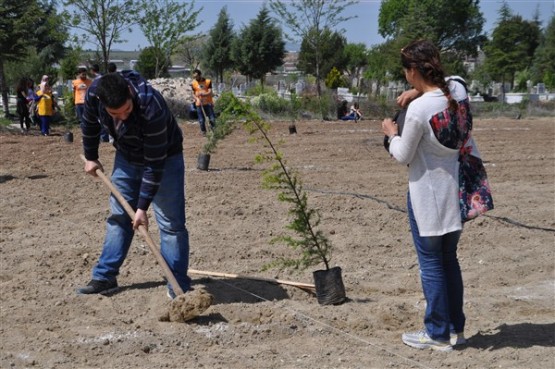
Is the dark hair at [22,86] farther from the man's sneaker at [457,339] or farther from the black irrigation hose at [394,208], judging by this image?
the man's sneaker at [457,339]

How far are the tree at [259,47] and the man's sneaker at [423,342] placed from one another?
1948 inches

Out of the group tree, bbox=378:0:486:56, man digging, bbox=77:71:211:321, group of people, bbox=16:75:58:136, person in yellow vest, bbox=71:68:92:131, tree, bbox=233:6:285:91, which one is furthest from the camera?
tree, bbox=378:0:486:56

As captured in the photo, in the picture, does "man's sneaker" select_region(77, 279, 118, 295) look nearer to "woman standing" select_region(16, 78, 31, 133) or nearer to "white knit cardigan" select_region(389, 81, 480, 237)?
"white knit cardigan" select_region(389, 81, 480, 237)

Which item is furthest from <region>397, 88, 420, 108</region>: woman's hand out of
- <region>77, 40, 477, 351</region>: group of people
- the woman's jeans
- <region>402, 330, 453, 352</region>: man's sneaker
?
<region>402, 330, 453, 352</region>: man's sneaker

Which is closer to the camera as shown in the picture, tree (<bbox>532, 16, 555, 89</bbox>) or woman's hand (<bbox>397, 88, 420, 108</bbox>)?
woman's hand (<bbox>397, 88, 420, 108</bbox>)

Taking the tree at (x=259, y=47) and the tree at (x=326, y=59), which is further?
the tree at (x=326, y=59)

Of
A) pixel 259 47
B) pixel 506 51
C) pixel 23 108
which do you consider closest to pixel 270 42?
pixel 259 47

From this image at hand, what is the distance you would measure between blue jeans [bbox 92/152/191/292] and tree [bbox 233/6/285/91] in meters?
48.4

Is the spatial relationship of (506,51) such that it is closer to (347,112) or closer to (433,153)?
(347,112)

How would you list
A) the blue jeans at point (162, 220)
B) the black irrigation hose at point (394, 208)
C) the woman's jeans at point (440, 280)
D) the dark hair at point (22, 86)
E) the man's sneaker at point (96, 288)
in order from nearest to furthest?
the woman's jeans at point (440, 280) → the blue jeans at point (162, 220) → the man's sneaker at point (96, 288) → the black irrigation hose at point (394, 208) → the dark hair at point (22, 86)

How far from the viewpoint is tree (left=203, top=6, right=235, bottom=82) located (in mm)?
57656

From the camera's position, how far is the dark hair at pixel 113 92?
4.64 meters

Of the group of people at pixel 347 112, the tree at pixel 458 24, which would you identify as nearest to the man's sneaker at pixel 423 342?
the group of people at pixel 347 112

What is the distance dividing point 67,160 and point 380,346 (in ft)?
32.4
